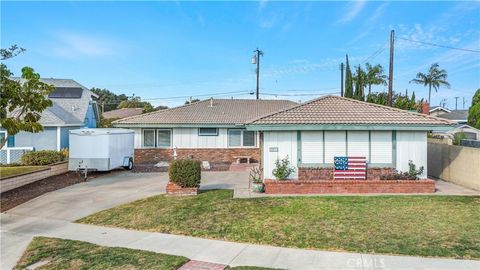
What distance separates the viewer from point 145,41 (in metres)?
22.7

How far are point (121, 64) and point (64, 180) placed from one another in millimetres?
14280

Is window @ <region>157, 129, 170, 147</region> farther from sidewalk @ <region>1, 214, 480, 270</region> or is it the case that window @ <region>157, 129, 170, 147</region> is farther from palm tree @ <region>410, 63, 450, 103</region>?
palm tree @ <region>410, 63, 450, 103</region>

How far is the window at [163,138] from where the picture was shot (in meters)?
24.3

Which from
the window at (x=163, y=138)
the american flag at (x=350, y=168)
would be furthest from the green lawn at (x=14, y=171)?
the american flag at (x=350, y=168)

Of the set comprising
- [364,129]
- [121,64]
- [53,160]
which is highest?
[121,64]

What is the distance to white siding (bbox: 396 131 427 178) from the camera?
1427cm

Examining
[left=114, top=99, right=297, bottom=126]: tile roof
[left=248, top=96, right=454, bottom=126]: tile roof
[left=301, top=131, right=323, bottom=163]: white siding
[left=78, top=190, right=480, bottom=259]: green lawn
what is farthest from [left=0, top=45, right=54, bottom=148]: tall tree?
[left=114, top=99, right=297, bottom=126]: tile roof

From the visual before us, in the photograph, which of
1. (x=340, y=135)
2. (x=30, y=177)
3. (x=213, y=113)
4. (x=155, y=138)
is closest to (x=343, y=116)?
(x=340, y=135)

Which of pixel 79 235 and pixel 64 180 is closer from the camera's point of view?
pixel 79 235

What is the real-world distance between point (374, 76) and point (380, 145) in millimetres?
32281

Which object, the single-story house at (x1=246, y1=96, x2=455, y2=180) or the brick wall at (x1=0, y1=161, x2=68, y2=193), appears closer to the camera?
the brick wall at (x1=0, y1=161, x2=68, y2=193)

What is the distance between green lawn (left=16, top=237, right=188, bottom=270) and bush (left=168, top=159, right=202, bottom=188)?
5.15 meters

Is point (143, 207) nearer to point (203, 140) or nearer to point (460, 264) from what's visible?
point (460, 264)

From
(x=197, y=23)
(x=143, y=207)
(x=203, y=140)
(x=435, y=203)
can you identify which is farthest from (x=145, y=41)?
(x=435, y=203)
